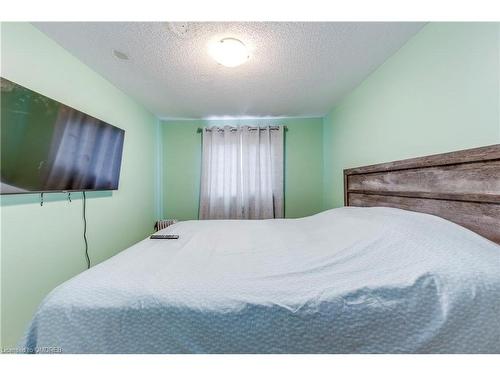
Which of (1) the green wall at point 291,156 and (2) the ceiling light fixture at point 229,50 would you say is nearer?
(2) the ceiling light fixture at point 229,50

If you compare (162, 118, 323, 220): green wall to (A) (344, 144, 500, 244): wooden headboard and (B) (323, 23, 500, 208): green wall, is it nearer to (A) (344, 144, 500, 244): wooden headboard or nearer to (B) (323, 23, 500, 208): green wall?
(B) (323, 23, 500, 208): green wall

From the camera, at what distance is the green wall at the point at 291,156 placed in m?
3.38

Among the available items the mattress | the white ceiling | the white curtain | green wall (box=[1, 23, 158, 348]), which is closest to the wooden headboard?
the mattress

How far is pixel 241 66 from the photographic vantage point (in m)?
1.90

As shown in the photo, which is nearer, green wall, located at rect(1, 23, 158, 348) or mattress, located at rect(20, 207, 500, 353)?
mattress, located at rect(20, 207, 500, 353)

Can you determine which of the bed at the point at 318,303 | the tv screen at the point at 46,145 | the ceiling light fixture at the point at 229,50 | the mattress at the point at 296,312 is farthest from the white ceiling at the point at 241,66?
the mattress at the point at 296,312

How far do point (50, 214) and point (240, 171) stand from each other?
2268 mm

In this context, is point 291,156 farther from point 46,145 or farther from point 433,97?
point 46,145

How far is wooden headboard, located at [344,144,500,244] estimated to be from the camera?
1010mm

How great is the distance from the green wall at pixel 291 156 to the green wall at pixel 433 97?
1037 millimetres

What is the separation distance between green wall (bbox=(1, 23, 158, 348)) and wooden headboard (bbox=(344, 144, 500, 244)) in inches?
106

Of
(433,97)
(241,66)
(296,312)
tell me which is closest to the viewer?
(296,312)

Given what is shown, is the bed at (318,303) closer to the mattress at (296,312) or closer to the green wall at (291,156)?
the mattress at (296,312)

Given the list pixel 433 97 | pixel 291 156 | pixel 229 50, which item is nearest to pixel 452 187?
pixel 433 97
